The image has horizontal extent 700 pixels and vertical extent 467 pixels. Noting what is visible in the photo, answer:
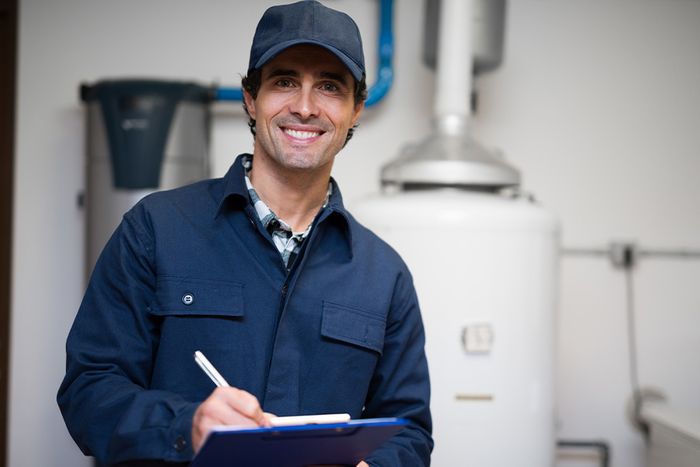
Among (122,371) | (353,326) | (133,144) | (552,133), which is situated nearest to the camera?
(122,371)

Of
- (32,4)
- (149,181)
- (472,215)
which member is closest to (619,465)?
(472,215)

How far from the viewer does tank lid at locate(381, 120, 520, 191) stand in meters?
2.04

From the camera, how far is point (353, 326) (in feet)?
3.73

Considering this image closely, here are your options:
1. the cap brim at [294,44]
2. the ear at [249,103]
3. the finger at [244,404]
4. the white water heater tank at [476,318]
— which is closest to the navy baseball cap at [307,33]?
the cap brim at [294,44]

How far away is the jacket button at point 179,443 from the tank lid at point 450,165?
1.27 metres

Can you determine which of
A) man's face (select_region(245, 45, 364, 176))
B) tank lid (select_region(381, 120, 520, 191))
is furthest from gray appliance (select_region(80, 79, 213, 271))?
man's face (select_region(245, 45, 364, 176))

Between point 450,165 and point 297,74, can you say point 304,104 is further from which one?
point 450,165

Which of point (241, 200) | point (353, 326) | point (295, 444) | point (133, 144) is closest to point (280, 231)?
point (241, 200)

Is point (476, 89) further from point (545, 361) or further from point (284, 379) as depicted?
point (284, 379)

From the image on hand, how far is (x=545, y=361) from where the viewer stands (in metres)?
2.03

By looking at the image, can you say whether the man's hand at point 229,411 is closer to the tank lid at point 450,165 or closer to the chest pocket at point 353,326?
the chest pocket at point 353,326

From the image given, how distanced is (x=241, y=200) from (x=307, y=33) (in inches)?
10.1

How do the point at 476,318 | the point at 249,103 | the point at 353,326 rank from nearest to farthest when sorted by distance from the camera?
the point at 353,326 < the point at 249,103 < the point at 476,318

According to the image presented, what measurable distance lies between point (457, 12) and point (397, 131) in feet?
1.71
